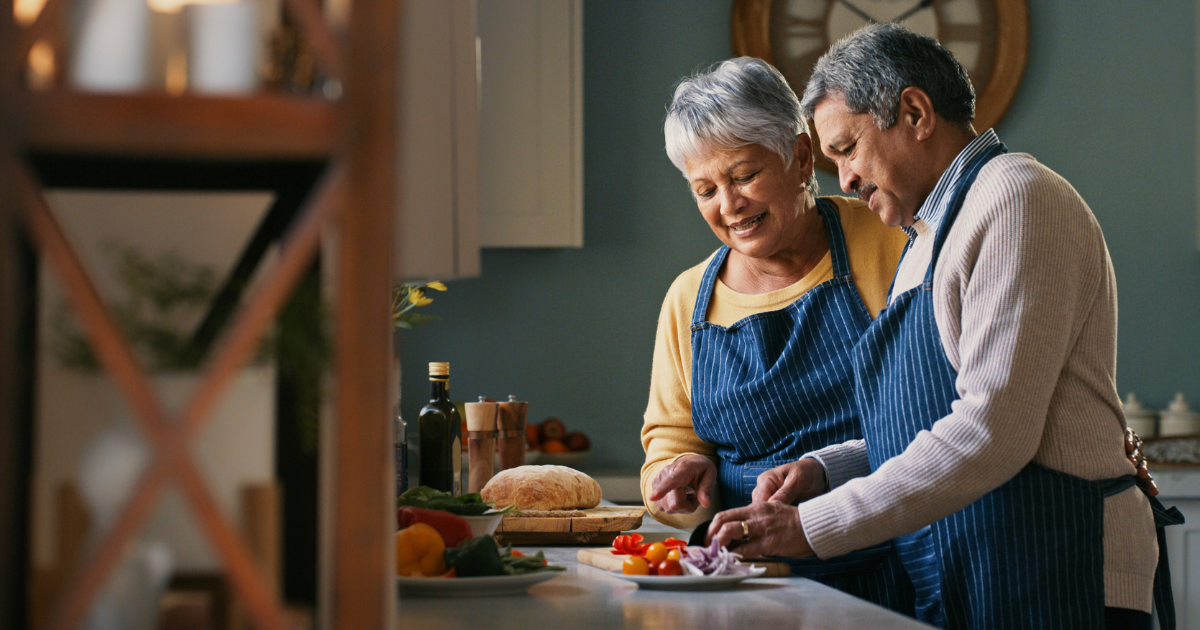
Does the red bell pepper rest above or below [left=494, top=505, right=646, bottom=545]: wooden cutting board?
above

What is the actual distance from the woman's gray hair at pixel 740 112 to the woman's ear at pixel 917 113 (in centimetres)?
36

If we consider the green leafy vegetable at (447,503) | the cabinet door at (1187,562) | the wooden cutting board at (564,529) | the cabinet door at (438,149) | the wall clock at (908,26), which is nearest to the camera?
the cabinet door at (438,149)

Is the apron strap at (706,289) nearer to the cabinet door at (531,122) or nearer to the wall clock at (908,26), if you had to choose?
the cabinet door at (531,122)

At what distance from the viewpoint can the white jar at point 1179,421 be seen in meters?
3.13

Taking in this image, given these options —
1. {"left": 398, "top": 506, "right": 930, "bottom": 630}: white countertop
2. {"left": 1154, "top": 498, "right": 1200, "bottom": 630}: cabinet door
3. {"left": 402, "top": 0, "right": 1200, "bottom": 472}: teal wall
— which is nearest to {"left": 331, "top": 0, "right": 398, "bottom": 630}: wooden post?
{"left": 398, "top": 506, "right": 930, "bottom": 630}: white countertop

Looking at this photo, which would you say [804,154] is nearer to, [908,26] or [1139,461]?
[1139,461]

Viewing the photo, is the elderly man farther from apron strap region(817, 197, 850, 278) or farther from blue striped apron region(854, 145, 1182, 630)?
apron strap region(817, 197, 850, 278)

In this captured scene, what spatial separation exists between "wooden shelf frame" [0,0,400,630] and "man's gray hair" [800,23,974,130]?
1.01 metres

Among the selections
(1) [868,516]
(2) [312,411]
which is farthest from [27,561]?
(1) [868,516]

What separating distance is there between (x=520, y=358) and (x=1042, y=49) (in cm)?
204

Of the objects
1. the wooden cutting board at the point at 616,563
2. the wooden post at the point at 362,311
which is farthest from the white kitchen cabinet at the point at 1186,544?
the wooden post at the point at 362,311

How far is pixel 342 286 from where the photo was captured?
538 millimetres

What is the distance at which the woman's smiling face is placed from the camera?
5.81ft

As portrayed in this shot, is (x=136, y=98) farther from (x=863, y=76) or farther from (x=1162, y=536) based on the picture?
(x=1162, y=536)
